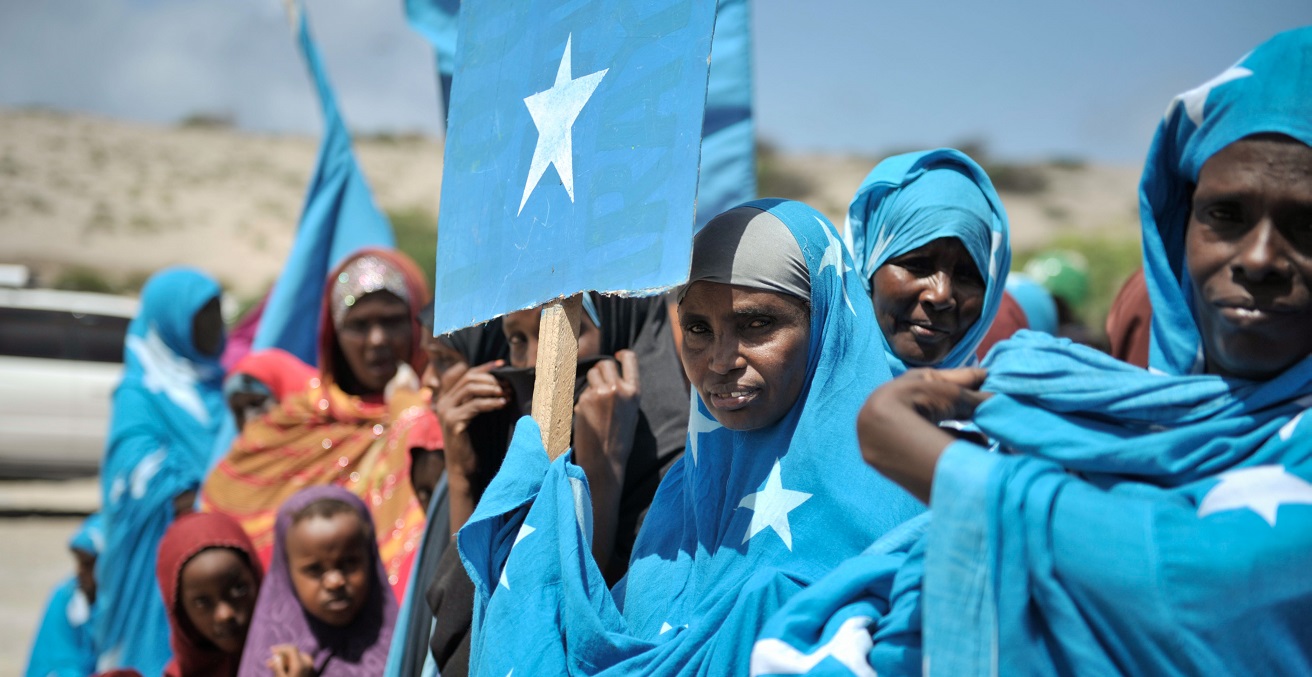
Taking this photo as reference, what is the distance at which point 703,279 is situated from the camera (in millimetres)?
2057

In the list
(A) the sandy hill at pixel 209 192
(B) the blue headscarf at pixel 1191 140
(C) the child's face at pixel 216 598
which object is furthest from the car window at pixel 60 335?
(A) the sandy hill at pixel 209 192

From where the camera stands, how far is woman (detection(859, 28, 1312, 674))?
4.53ft

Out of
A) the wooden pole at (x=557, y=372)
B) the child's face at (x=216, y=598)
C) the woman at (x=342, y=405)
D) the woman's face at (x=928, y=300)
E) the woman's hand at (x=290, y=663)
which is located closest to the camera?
the wooden pole at (x=557, y=372)

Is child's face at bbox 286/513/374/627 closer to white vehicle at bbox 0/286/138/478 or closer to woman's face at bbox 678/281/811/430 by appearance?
woman's face at bbox 678/281/811/430

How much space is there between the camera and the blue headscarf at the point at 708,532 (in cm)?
193

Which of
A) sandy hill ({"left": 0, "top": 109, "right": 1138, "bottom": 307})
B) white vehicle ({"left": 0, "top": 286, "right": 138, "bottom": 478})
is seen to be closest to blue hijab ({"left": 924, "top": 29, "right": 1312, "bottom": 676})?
white vehicle ({"left": 0, "top": 286, "right": 138, "bottom": 478})

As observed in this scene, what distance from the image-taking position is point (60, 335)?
A: 13391 millimetres

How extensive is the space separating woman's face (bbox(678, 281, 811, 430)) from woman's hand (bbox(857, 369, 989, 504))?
406 mm

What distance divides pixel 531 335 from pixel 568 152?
71 cm

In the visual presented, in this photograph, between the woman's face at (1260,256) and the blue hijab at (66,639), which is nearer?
the woman's face at (1260,256)

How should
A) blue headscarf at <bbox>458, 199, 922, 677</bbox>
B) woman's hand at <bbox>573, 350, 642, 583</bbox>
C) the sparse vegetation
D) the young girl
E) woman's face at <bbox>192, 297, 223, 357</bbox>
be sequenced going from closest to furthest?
1. blue headscarf at <bbox>458, 199, 922, 677</bbox>
2. woman's hand at <bbox>573, 350, 642, 583</bbox>
3. the young girl
4. woman's face at <bbox>192, 297, 223, 357</bbox>
5. the sparse vegetation

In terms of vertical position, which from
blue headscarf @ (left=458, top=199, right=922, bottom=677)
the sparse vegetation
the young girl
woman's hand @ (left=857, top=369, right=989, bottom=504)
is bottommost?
the young girl

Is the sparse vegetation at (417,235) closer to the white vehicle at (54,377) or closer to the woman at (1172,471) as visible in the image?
the white vehicle at (54,377)

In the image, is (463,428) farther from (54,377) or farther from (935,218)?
(54,377)
